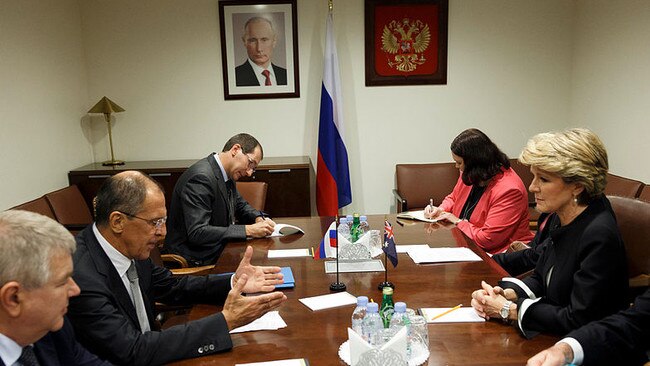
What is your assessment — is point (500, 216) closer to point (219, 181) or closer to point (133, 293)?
point (219, 181)

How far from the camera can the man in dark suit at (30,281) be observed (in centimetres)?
123

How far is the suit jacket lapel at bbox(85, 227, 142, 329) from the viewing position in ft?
5.82

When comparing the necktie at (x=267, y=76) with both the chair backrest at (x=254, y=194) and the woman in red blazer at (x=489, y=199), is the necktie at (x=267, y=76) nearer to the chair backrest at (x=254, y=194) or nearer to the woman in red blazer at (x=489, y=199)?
the chair backrest at (x=254, y=194)

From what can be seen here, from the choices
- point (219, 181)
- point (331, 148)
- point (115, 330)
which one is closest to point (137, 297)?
point (115, 330)

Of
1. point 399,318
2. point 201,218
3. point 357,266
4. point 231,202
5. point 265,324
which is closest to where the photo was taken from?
point 399,318

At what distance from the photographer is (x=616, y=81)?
14.8 ft

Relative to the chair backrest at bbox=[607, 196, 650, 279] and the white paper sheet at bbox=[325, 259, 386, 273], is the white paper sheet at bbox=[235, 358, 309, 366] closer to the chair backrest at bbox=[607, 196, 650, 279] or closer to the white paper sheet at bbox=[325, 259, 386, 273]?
the white paper sheet at bbox=[325, 259, 386, 273]

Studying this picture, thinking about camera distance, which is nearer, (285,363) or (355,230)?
(285,363)

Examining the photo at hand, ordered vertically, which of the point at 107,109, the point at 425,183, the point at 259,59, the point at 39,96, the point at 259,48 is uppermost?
the point at 259,48

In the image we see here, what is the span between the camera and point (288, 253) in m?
2.71

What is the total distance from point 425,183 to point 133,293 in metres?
3.60

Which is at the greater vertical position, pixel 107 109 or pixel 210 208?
pixel 107 109

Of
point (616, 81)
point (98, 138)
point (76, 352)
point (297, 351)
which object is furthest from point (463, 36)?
point (76, 352)

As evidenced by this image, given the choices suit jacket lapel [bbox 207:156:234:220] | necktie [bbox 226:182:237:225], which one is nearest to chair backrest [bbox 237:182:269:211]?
necktie [bbox 226:182:237:225]
